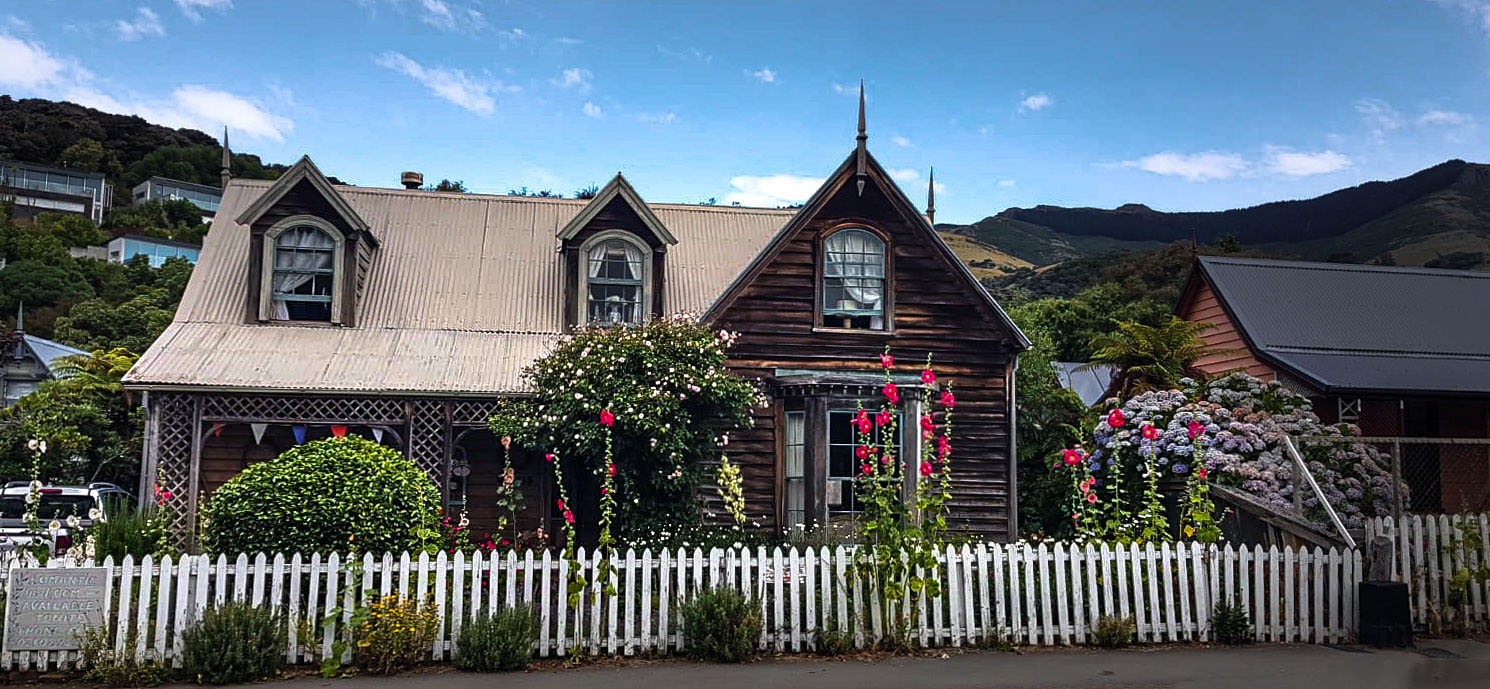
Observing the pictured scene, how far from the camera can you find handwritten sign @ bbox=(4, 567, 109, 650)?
30.4 feet

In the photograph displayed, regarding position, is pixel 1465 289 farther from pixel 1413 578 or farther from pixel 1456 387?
pixel 1413 578

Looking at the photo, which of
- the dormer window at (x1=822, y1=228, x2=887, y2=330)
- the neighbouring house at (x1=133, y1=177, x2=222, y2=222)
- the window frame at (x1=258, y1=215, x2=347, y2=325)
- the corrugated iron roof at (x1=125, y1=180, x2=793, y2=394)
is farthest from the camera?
the neighbouring house at (x1=133, y1=177, x2=222, y2=222)

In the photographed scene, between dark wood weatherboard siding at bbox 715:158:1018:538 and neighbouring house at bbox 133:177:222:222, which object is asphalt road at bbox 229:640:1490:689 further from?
neighbouring house at bbox 133:177:222:222

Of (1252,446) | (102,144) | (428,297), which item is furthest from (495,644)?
(102,144)

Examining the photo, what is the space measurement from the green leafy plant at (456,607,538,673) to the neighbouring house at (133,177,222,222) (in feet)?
382

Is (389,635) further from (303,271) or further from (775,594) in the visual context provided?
(303,271)

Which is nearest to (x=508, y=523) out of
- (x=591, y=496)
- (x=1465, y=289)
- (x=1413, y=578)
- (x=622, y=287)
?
(x=591, y=496)

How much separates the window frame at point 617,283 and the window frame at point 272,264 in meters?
3.98

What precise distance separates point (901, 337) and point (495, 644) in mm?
9281

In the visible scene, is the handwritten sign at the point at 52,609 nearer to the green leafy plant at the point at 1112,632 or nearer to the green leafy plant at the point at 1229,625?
the green leafy plant at the point at 1112,632

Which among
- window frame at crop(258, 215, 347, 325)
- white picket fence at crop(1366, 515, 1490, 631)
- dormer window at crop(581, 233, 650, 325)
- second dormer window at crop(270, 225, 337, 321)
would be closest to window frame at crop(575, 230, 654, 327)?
dormer window at crop(581, 233, 650, 325)

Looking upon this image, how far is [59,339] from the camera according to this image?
48125mm

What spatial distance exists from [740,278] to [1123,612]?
26.0ft

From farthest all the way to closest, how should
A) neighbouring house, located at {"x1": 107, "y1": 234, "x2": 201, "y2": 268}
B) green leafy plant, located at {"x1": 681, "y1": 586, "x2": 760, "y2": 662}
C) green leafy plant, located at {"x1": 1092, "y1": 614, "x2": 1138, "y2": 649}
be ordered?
neighbouring house, located at {"x1": 107, "y1": 234, "x2": 201, "y2": 268}
green leafy plant, located at {"x1": 1092, "y1": 614, "x2": 1138, "y2": 649}
green leafy plant, located at {"x1": 681, "y1": 586, "x2": 760, "y2": 662}
